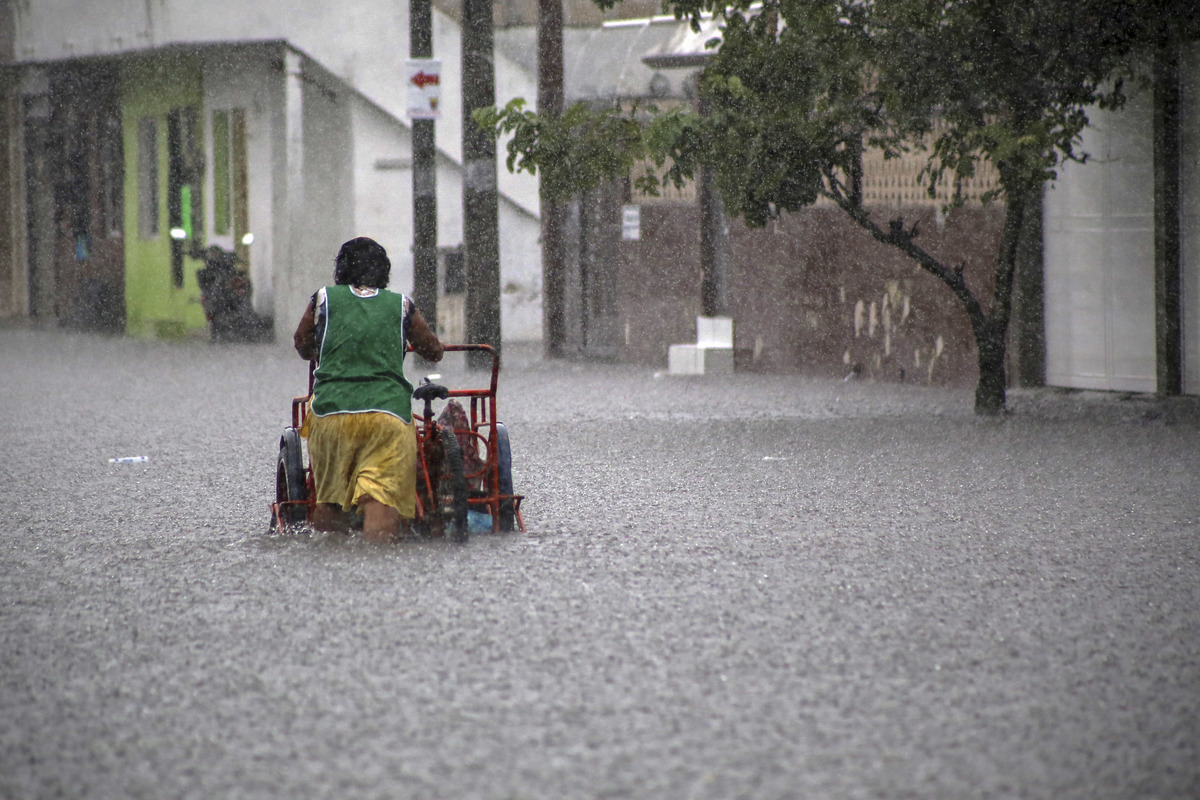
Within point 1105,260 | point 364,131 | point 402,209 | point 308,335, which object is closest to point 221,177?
point 364,131

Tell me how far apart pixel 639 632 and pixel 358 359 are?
2396 mm

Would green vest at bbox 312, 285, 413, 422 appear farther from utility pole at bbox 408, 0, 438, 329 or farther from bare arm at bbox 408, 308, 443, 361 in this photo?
utility pole at bbox 408, 0, 438, 329

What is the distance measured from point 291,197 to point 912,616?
60.9ft

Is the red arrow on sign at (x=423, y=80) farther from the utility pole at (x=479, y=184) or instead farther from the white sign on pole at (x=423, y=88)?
the utility pole at (x=479, y=184)

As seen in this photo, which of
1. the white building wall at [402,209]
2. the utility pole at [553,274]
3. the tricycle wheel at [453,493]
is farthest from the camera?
the white building wall at [402,209]

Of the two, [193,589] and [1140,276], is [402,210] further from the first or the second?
[193,589]

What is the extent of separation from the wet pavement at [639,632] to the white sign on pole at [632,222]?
29.0ft

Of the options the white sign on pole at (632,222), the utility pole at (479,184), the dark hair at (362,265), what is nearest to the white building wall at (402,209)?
the white sign on pole at (632,222)

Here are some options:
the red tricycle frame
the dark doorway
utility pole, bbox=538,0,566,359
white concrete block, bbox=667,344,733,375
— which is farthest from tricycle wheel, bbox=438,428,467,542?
the dark doorway

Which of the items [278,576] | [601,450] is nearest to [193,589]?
[278,576]

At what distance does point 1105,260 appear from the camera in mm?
14117

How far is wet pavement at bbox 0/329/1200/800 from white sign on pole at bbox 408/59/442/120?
7.59 m

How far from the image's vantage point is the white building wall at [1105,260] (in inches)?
541

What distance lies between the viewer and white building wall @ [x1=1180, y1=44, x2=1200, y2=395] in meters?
13.1
